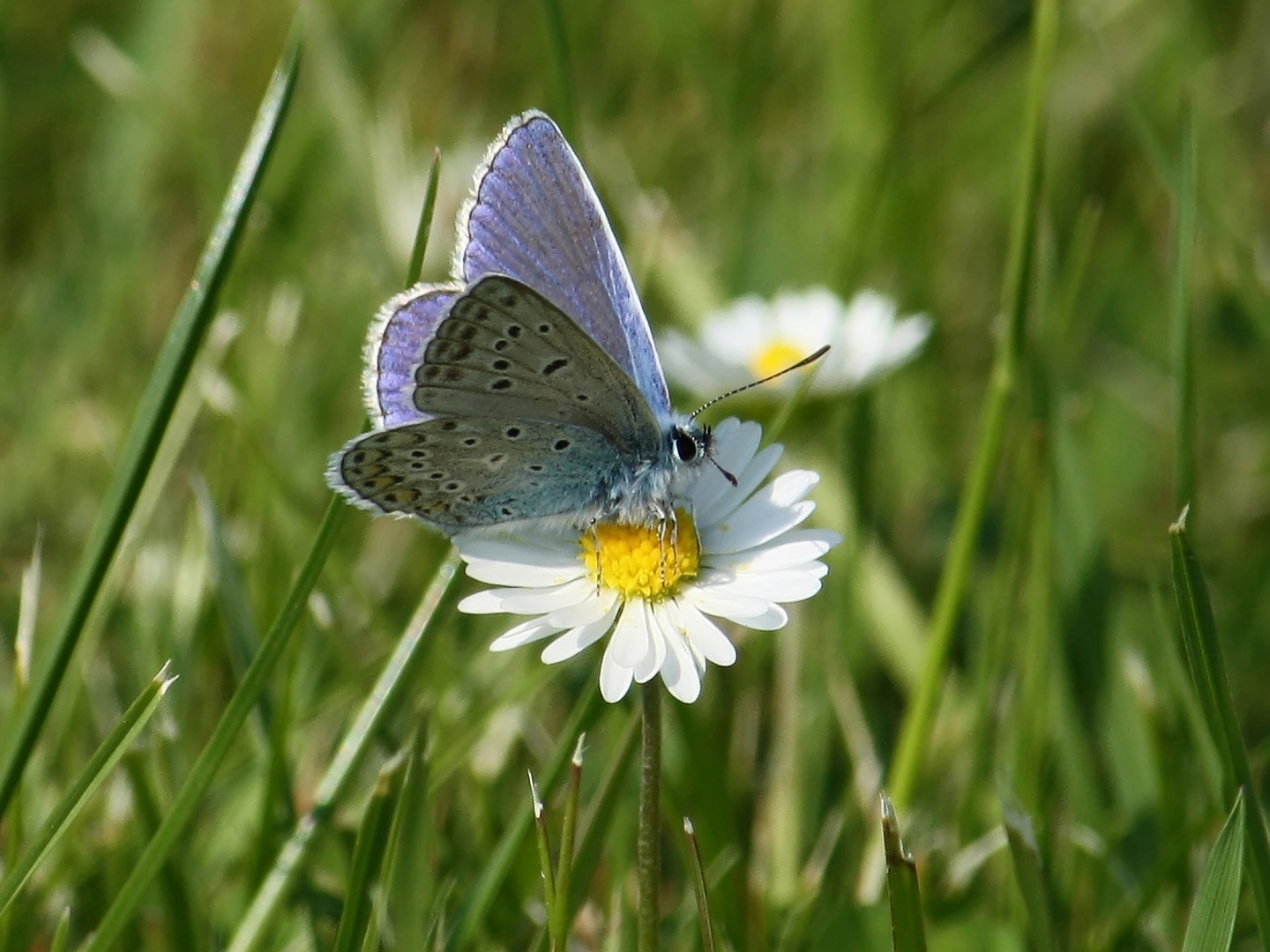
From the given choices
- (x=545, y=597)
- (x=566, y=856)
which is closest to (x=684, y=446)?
(x=545, y=597)

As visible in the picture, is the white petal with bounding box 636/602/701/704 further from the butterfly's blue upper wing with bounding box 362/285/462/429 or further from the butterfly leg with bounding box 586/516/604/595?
the butterfly's blue upper wing with bounding box 362/285/462/429

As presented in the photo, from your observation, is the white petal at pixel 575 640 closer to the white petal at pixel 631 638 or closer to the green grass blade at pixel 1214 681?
the white petal at pixel 631 638

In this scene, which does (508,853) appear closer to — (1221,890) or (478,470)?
(478,470)

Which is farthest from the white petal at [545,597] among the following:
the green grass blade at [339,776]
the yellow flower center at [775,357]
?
the yellow flower center at [775,357]

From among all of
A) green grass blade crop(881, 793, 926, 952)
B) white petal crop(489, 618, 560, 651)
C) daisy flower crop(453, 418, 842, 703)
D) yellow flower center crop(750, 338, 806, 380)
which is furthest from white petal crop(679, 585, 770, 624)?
yellow flower center crop(750, 338, 806, 380)

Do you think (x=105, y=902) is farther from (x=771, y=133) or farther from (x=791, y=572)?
(x=771, y=133)

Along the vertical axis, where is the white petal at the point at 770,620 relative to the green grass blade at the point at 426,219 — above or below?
below

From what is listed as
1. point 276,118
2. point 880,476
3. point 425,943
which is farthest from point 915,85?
point 425,943
